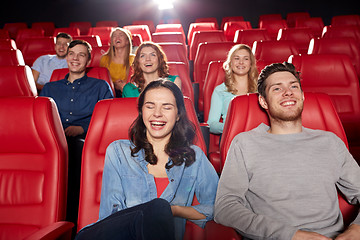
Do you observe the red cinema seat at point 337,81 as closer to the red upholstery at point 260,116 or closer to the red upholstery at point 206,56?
the red upholstery at point 260,116

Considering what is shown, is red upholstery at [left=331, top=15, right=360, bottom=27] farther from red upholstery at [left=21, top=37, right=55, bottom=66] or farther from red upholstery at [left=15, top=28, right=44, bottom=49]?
red upholstery at [left=15, top=28, right=44, bottom=49]

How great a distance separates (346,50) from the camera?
3973 mm

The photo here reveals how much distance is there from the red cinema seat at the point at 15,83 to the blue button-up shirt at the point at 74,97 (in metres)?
0.11

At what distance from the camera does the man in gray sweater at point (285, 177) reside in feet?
4.25

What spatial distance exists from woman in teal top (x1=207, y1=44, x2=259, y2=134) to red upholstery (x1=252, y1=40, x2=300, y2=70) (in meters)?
1.28

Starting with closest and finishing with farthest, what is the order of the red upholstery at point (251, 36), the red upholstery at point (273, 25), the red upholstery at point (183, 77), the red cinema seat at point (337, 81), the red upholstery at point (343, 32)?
the red cinema seat at point (337, 81) < the red upholstery at point (183, 77) < the red upholstery at point (251, 36) < the red upholstery at point (343, 32) < the red upholstery at point (273, 25)

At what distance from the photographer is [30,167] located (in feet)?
4.91

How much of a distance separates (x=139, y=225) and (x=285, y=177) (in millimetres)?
572

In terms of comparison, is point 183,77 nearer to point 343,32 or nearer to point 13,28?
point 343,32

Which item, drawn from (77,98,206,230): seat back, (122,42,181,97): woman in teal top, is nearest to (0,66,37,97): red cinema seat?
(122,42,181,97): woman in teal top

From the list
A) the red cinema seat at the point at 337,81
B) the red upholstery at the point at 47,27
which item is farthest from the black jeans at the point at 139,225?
the red upholstery at the point at 47,27

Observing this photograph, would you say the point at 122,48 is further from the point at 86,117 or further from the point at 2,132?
the point at 2,132

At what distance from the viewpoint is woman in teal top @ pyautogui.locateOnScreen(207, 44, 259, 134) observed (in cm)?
247

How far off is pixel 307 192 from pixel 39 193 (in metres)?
0.99
